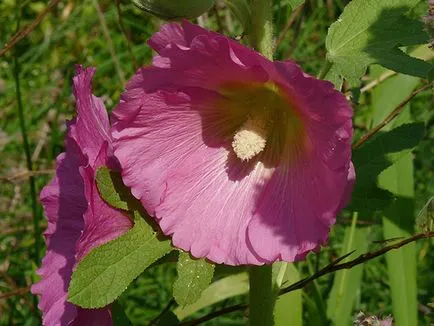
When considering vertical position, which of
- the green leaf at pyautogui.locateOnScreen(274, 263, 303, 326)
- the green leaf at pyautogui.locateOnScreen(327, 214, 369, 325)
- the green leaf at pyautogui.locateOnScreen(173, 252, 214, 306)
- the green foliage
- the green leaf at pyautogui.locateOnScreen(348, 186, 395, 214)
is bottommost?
the green leaf at pyautogui.locateOnScreen(327, 214, 369, 325)

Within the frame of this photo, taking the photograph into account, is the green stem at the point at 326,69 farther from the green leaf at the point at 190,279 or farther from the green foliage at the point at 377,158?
the green leaf at the point at 190,279

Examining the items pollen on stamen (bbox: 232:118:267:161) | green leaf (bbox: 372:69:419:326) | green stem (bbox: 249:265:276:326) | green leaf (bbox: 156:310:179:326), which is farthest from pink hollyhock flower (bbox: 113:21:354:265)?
green leaf (bbox: 372:69:419:326)

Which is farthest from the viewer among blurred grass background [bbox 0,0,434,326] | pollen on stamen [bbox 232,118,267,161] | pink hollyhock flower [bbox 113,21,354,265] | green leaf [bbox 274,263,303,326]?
blurred grass background [bbox 0,0,434,326]

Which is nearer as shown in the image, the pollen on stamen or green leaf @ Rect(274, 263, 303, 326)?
the pollen on stamen

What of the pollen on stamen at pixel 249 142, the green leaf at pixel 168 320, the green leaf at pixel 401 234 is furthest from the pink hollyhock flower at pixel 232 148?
the green leaf at pixel 401 234

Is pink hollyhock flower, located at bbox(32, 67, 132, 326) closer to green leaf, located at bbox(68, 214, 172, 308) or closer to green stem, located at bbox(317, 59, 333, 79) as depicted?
green leaf, located at bbox(68, 214, 172, 308)

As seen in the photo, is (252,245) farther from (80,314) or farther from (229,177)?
(80,314)

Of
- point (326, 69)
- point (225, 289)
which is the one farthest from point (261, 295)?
point (225, 289)
